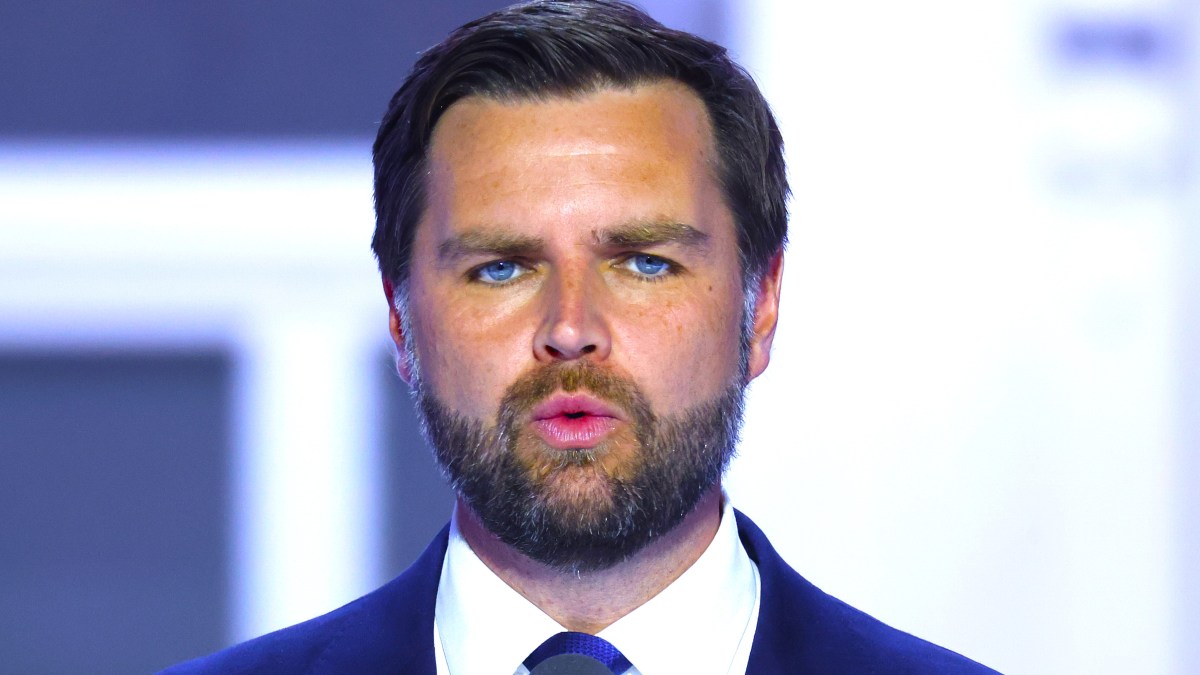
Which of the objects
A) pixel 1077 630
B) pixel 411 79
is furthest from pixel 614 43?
pixel 1077 630

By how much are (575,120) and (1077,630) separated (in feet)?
5.83

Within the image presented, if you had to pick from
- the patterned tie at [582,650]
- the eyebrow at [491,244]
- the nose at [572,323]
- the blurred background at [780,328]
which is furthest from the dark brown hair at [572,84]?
the blurred background at [780,328]

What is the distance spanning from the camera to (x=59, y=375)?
329 cm

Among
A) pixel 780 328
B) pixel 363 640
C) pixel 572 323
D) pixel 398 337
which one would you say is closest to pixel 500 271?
pixel 572 323

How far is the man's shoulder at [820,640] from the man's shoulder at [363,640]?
0.43m

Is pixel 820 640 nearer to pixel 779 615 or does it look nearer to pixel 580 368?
pixel 779 615

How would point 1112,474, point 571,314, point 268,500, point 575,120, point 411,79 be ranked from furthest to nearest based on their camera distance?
point 268,500 → point 1112,474 → point 411,79 → point 575,120 → point 571,314

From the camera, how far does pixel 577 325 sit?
1.71 meters

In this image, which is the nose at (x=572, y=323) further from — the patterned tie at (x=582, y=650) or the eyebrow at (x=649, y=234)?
the patterned tie at (x=582, y=650)

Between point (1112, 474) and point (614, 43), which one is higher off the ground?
point (614, 43)

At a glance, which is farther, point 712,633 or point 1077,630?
point 1077,630

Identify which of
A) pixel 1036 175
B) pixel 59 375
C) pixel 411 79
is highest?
pixel 411 79

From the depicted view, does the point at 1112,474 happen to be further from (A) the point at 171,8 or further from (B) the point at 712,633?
(A) the point at 171,8

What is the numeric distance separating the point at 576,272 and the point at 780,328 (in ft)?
4.58
